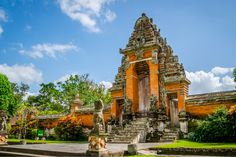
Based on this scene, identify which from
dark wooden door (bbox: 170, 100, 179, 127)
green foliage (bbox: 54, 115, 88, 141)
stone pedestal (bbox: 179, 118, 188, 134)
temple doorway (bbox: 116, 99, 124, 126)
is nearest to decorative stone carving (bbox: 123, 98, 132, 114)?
temple doorway (bbox: 116, 99, 124, 126)

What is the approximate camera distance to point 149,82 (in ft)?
70.1

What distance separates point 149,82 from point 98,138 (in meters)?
12.0

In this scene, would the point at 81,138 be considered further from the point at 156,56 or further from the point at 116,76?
the point at 156,56

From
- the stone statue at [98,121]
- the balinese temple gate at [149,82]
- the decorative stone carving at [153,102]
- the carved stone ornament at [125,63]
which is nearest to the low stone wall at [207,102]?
the balinese temple gate at [149,82]

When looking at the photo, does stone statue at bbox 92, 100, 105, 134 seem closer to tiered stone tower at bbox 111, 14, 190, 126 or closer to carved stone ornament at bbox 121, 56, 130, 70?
tiered stone tower at bbox 111, 14, 190, 126


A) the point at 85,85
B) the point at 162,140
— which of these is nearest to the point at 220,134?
the point at 162,140

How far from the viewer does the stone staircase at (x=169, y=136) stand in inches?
646

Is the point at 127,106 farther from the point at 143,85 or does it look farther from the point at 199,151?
the point at 199,151

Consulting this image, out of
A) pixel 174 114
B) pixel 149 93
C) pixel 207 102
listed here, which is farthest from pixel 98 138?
pixel 174 114

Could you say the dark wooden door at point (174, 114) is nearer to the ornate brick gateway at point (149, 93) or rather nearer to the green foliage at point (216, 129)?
the ornate brick gateway at point (149, 93)

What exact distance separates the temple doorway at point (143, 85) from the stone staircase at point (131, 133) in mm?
2176

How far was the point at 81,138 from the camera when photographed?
22.5m

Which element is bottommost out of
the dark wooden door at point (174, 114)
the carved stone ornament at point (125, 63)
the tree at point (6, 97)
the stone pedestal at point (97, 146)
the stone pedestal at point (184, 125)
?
the stone pedestal at point (97, 146)

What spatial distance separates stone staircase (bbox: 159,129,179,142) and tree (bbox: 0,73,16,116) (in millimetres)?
23433
